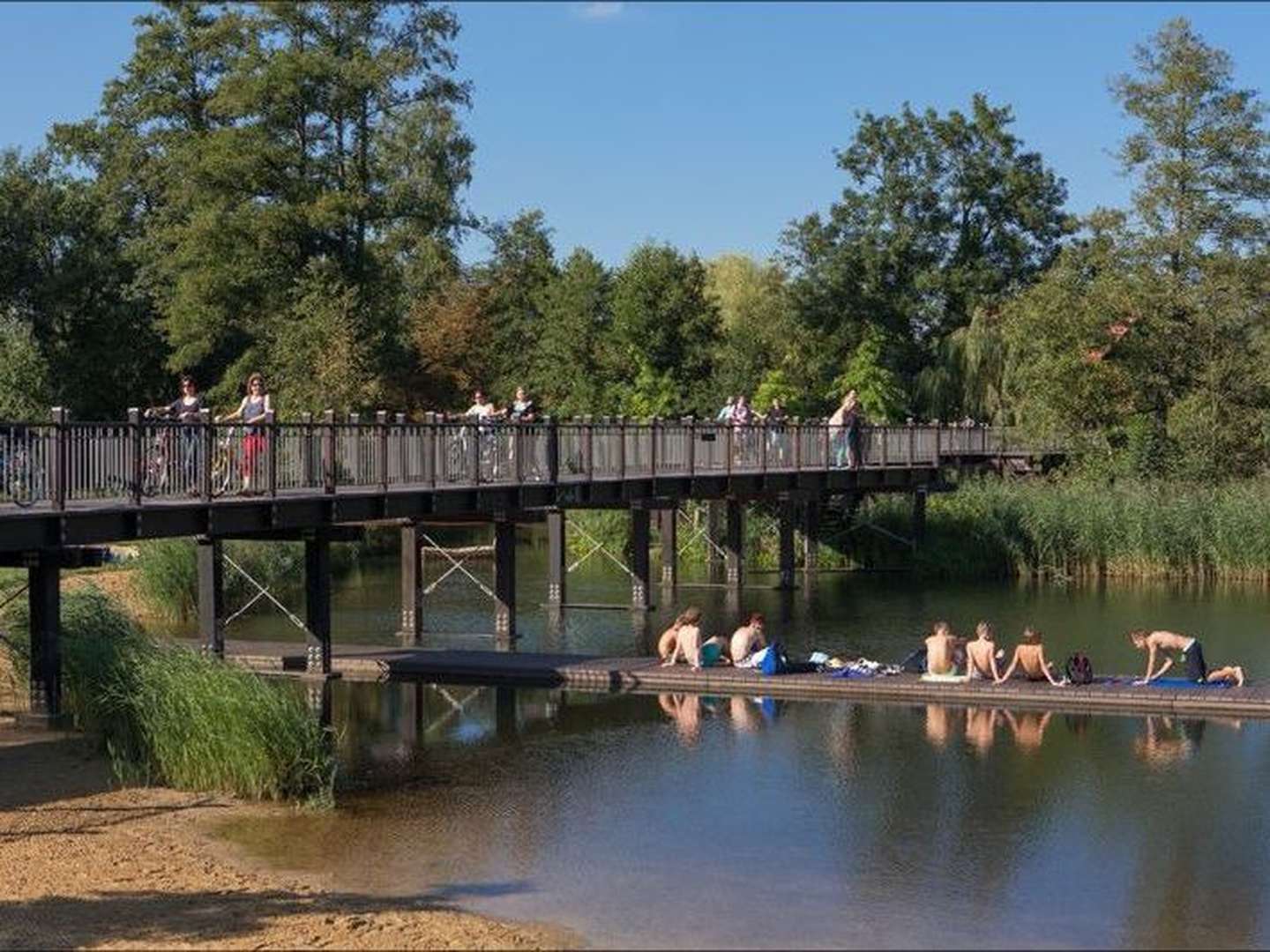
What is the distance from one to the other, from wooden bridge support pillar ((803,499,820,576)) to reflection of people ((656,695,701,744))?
21428 millimetres

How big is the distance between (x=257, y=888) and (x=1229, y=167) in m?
49.8

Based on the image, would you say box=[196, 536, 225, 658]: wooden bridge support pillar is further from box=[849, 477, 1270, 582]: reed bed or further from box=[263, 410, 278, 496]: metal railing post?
box=[849, 477, 1270, 582]: reed bed

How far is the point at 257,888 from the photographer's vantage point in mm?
14734

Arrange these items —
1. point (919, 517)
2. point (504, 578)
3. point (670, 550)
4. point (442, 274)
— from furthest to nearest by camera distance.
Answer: point (442, 274) < point (919, 517) < point (670, 550) < point (504, 578)

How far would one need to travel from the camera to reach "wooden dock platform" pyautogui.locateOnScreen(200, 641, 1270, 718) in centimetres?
2303

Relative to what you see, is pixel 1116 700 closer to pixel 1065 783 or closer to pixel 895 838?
pixel 1065 783

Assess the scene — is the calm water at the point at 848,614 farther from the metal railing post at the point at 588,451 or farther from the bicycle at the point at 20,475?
the bicycle at the point at 20,475

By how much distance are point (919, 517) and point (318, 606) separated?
23.9 meters

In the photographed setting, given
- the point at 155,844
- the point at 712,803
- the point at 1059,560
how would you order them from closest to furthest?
the point at 155,844 → the point at 712,803 → the point at 1059,560

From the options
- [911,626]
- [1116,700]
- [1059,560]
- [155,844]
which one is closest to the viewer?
[155,844]

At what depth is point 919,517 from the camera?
1844 inches

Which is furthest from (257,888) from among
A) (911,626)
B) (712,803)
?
(911,626)

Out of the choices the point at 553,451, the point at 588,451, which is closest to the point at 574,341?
the point at 588,451

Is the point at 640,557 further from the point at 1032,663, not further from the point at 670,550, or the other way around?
the point at 1032,663
